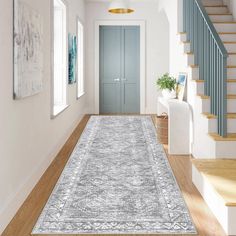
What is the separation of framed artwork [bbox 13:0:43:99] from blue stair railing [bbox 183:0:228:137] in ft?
6.43

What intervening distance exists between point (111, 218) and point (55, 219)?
1.44 ft

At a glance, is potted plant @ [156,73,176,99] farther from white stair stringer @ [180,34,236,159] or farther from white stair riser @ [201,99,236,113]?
white stair riser @ [201,99,236,113]

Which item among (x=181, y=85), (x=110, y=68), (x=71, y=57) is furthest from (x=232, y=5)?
(x=110, y=68)

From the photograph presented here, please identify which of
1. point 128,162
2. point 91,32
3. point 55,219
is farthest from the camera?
point 91,32

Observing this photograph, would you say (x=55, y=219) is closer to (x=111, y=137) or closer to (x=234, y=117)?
(x=234, y=117)

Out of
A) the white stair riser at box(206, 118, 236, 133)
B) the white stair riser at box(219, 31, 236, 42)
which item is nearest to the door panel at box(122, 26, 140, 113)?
the white stair riser at box(219, 31, 236, 42)

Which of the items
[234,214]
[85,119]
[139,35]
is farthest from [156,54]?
[234,214]

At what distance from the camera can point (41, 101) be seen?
190 inches

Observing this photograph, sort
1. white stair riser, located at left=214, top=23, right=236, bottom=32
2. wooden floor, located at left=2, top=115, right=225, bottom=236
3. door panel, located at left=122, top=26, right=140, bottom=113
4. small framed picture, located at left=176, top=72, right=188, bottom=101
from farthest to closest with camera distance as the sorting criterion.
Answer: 1. door panel, located at left=122, top=26, right=140, bottom=113
2. white stair riser, located at left=214, top=23, right=236, bottom=32
3. small framed picture, located at left=176, top=72, right=188, bottom=101
4. wooden floor, located at left=2, top=115, right=225, bottom=236

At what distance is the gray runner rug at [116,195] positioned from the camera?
10.4 ft

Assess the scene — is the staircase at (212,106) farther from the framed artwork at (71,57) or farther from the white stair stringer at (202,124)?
the framed artwork at (71,57)

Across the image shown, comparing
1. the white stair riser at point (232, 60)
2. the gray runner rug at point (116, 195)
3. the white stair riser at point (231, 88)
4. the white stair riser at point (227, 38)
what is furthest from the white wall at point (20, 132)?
the white stair riser at point (227, 38)

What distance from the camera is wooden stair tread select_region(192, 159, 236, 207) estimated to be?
321 cm

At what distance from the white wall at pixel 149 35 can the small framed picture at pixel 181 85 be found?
4360mm
